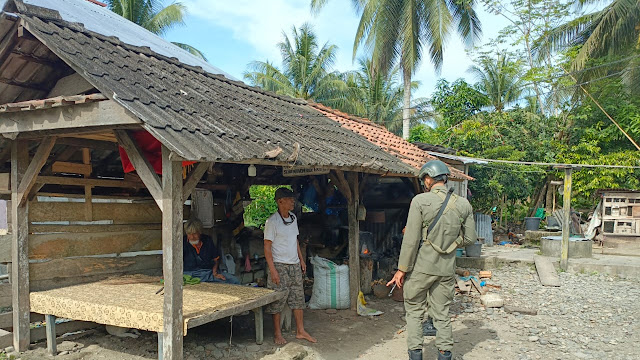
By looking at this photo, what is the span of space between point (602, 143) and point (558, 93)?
296 centimetres

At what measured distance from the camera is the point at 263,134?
4992 mm

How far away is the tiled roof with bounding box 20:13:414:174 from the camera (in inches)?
150

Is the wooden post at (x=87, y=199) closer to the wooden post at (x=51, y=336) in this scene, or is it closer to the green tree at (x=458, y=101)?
the wooden post at (x=51, y=336)

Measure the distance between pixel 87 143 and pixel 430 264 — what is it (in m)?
4.32

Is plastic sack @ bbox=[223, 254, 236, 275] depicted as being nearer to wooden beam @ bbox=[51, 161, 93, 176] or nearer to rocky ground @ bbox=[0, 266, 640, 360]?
rocky ground @ bbox=[0, 266, 640, 360]

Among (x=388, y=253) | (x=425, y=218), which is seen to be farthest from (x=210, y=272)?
(x=388, y=253)

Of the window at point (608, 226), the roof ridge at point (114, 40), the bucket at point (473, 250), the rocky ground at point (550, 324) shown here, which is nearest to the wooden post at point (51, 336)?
the roof ridge at point (114, 40)

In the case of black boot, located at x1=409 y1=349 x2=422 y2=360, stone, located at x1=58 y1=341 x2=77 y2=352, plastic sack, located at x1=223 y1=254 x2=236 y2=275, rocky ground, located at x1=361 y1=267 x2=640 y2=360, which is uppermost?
plastic sack, located at x1=223 y1=254 x2=236 y2=275

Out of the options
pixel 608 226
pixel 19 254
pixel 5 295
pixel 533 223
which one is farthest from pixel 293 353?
pixel 533 223

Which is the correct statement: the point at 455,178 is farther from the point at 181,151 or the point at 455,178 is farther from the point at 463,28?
the point at 463,28

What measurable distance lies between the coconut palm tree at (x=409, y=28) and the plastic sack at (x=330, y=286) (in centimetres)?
1326

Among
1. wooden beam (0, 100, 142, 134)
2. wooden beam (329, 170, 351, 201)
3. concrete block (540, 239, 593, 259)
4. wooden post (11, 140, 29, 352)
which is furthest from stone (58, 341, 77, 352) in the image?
concrete block (540, 239, 593, 259)

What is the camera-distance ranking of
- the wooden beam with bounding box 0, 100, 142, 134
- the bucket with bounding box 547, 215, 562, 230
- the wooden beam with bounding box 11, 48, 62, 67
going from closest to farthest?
the wooden beam with bounding box 0, 100, 142, 134, the wooden beam with bounding box 11, 48, 62, 67, the bucket with bounding box 547, 215, 562, 230

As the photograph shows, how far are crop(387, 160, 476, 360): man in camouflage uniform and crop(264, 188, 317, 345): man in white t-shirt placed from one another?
4.88ft
